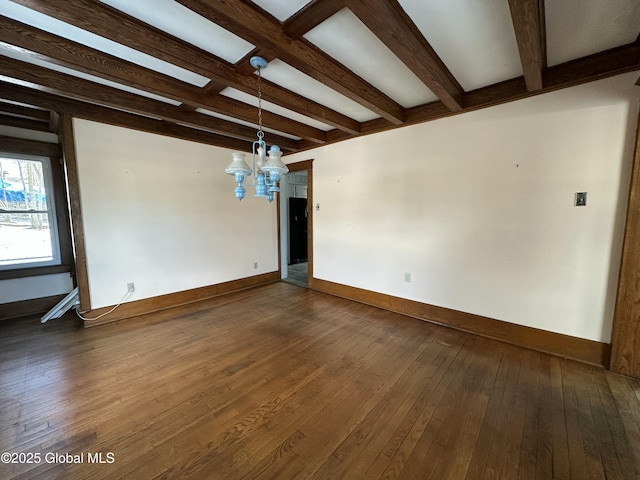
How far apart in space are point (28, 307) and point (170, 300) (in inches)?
67.5

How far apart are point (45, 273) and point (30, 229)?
0.62 m

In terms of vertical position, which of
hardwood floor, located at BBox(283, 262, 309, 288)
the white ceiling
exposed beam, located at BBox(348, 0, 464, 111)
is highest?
the white ceiling

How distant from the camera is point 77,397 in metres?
1.78

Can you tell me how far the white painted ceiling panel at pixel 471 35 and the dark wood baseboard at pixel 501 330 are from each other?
2.42 meters

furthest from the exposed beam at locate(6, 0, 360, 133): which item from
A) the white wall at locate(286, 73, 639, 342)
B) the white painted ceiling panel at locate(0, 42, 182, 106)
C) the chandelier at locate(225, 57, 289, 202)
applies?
the white wall at locate(286, 73, 639, 342)

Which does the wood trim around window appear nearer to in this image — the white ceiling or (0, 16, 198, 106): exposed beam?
the white ceiling

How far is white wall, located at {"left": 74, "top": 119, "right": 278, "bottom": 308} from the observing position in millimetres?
2965

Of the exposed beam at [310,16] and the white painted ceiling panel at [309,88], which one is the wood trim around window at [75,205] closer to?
the white painted ceiling panel at [309,88]

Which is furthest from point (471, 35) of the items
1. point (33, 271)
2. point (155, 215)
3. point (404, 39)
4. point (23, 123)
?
point (33, 271)

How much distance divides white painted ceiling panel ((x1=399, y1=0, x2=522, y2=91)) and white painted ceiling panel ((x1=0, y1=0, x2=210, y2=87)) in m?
1.94

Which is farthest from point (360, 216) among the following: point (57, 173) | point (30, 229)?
point (30, 229)

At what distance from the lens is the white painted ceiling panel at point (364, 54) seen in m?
1.61

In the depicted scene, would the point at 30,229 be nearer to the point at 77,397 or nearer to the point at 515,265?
the point at 77,397

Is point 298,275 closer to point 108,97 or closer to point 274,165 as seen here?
point 274,165
